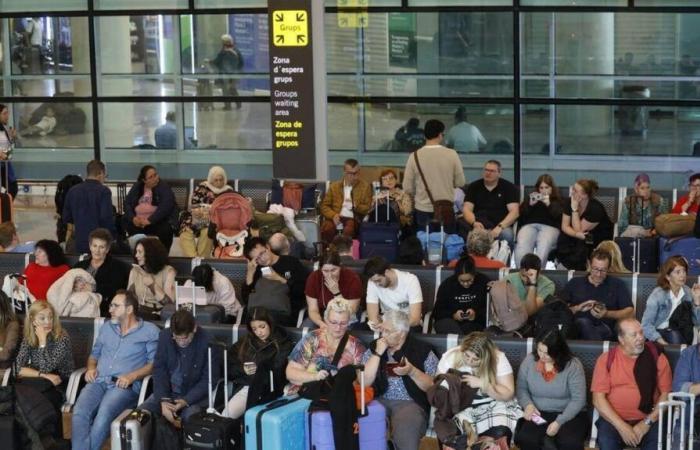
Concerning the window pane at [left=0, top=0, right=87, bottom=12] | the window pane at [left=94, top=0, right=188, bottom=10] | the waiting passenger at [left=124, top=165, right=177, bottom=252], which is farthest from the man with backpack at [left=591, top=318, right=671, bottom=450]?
the window pane at [left=0, top=0, right=87, bottom=12]

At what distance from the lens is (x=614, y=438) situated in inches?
349

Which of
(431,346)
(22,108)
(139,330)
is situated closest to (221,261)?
(139,330)

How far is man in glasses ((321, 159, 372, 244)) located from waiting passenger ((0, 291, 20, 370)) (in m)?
3.94

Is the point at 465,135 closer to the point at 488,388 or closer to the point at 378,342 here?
the point at 378,342

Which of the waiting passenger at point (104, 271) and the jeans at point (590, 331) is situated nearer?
the jeans at point (590, 331)

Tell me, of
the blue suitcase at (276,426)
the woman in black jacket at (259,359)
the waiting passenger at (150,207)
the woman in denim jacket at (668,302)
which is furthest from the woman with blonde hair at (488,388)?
the waiting passenger at (150,207)

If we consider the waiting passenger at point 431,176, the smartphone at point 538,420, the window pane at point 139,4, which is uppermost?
the window pane at point 139,4

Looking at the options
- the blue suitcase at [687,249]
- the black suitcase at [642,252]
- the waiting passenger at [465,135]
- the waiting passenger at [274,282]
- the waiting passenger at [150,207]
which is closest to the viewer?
the waiting passenger at [274,282]

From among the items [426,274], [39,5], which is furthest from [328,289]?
[39,5]

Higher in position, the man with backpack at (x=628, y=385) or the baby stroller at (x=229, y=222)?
the baby stroller at (x=229, y=222)

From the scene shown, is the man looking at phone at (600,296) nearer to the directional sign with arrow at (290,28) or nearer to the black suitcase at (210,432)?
the black suitcase at (210,432)

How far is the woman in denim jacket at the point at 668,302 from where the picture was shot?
9953mm

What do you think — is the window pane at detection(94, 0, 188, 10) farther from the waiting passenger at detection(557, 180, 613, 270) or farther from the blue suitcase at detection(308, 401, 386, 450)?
the blue suitcase at detection(308, 401, 386, 450)

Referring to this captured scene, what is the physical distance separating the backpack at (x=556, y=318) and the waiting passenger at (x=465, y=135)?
6531 mm
